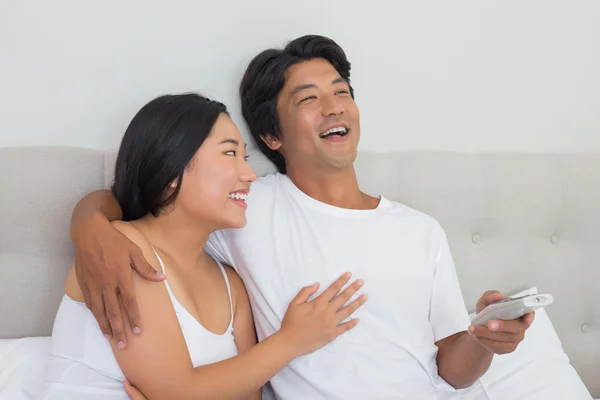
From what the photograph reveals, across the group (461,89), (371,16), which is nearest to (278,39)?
(371,16)

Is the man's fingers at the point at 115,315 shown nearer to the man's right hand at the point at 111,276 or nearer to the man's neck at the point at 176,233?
the man's right hand at the point at 111,276

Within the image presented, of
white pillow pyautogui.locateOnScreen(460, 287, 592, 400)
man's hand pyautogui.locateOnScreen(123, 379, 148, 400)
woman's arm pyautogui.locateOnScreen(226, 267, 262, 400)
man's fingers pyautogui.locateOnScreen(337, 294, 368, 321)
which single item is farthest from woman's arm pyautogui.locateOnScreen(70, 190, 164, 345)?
white pillow pyautogui.locateOnScreen(460, 287, 592, 400)

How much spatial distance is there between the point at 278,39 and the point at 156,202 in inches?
28.2

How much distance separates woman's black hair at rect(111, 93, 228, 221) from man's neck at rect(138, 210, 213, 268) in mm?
28

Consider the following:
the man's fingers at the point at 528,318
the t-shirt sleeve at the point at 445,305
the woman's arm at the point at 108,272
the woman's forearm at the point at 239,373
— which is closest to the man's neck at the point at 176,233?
the woman's arm at the point at 108,272

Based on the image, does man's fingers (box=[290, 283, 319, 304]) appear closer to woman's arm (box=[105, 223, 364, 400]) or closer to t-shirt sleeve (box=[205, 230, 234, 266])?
woman's arm (box=[105, 223, 364, 400])

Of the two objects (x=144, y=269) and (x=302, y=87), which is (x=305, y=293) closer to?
(x=144, y=269)

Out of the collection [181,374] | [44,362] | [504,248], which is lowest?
[44,362]

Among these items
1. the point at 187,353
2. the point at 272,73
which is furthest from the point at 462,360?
the point at 272,73

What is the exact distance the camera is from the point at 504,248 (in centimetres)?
162

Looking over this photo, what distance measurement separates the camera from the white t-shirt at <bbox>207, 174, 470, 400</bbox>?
125 centimetres

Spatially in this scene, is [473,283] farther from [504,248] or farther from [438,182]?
[438,182]

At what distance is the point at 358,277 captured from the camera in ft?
4.37

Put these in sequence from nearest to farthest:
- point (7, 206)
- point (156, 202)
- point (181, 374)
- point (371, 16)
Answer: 1. point (181, 374)
2. point (156, 202)
3. point (7, 206)
4. point (371, 16)
